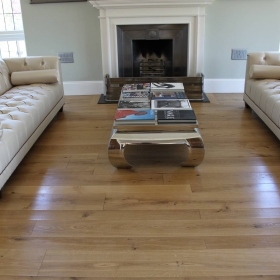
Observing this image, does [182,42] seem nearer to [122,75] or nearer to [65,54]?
[122,75]

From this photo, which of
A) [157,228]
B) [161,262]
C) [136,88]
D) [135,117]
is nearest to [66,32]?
[136,88]

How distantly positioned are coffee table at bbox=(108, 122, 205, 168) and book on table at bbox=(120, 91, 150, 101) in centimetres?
51

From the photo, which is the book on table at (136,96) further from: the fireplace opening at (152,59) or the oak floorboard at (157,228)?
the fireplace opening at (152,59)

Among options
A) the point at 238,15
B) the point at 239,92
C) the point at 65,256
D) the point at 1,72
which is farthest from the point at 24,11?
the point at 65,256

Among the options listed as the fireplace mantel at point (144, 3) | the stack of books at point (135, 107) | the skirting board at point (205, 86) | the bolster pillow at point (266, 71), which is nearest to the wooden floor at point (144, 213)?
the stack of books at point (135, 107)

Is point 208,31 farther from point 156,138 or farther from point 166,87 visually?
point 156,138

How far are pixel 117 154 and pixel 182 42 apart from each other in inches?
90.1

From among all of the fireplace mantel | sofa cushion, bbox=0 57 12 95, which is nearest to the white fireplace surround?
the fireplace mantel

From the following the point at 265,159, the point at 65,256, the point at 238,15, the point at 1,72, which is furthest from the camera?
the point at 238,15

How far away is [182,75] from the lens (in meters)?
4.18

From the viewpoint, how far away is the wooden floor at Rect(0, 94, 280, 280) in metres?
1.50

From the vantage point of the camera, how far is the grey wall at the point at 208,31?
13.0ft

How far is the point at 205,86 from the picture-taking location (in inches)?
168

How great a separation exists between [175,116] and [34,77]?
5.41 ft
